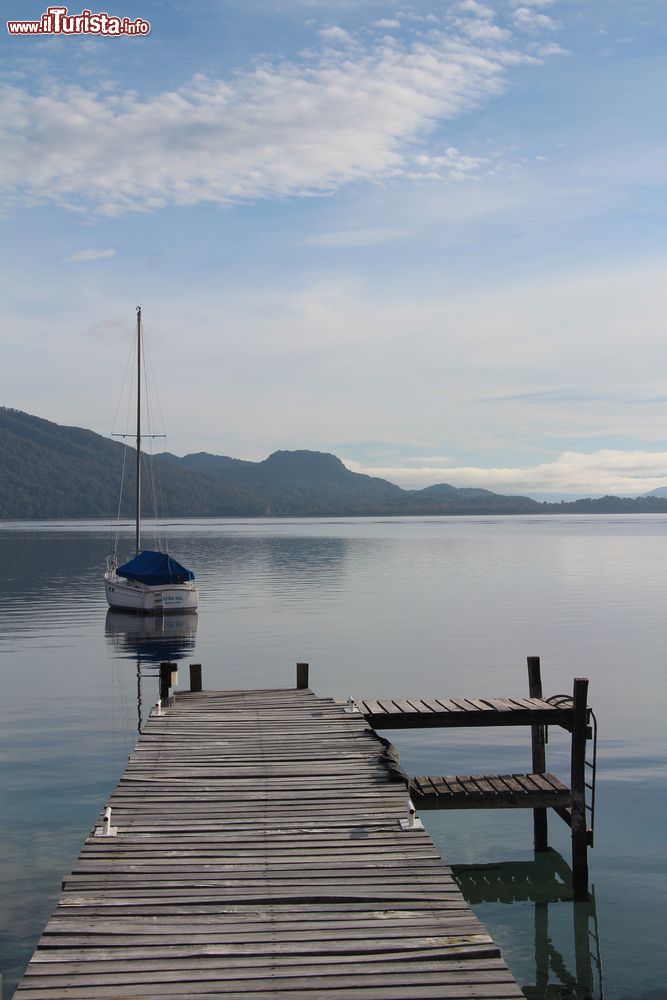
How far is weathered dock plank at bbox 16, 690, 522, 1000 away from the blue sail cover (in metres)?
41.0

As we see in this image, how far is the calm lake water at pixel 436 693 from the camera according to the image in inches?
564

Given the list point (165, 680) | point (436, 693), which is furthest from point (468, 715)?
point (436, 693)

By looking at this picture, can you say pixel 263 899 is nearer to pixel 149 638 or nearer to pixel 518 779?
pixel 518 779

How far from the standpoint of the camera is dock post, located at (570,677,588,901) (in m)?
15.6

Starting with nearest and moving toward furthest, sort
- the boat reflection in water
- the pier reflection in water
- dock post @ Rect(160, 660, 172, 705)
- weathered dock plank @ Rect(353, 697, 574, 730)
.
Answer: the pier reflection in water
weathered dock plank @ Rect(353, 697, 574, 730)
dock post @ Rect(160, 660, 172, 705)
the boat reflection in water

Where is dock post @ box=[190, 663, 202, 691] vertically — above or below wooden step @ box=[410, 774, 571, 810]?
above

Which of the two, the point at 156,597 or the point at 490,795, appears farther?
the point at 156,597

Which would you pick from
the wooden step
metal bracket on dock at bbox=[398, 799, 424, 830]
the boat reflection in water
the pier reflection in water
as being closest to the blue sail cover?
the boat reflection in water

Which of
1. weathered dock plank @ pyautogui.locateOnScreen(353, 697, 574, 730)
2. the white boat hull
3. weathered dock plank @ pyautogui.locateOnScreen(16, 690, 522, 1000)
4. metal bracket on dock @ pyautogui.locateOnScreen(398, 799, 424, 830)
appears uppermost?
weathered dock plank @ pyautogui.locateOnScreen(353, 697, 574, 730)

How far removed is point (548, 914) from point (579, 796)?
2082mm

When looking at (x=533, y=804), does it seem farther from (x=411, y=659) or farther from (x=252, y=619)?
(x=252, y=619)

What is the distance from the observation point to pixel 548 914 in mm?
14844

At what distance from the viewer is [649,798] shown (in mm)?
19656

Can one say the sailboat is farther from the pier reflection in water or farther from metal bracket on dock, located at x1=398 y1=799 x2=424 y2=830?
metal bracket on dock, located at x1=398 y1=799 x2=424 y2=830
